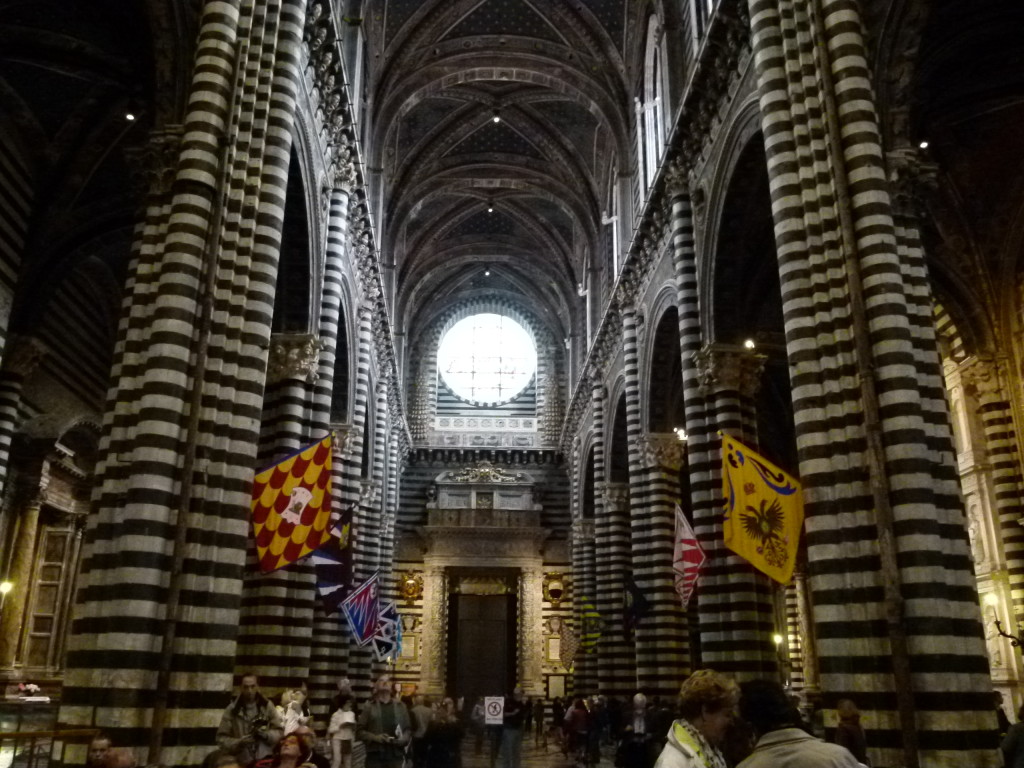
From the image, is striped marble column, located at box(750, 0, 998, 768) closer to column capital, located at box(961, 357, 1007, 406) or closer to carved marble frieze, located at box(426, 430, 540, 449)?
column capital, located at box(961, 357, 1007, 406)

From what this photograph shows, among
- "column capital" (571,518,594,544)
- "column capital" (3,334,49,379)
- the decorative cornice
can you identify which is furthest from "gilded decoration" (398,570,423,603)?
"column capital" (3,334,49,379)

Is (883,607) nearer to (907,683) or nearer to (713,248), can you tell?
(907,683)

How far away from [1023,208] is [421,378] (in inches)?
1153

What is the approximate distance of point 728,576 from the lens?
1677 centimetres

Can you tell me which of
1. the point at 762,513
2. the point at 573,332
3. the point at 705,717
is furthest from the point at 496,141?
the point at 705,717

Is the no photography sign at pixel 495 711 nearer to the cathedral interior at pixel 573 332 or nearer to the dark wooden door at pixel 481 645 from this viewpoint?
the cathedral interior at pixel 573 332

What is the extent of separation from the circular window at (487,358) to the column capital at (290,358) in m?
27.6

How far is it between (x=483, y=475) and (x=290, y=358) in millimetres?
25625

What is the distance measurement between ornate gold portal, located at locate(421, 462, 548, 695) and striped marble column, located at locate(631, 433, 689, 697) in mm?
17288

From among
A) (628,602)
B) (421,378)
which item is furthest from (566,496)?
(628,602)

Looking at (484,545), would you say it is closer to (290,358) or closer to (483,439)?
(483,439)

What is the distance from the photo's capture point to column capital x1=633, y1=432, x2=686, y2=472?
23.5 m

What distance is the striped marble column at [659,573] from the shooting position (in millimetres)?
21797

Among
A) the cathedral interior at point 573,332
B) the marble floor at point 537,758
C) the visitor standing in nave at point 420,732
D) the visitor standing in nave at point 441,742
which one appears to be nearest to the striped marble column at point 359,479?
the cathedral interior at point 573,332
